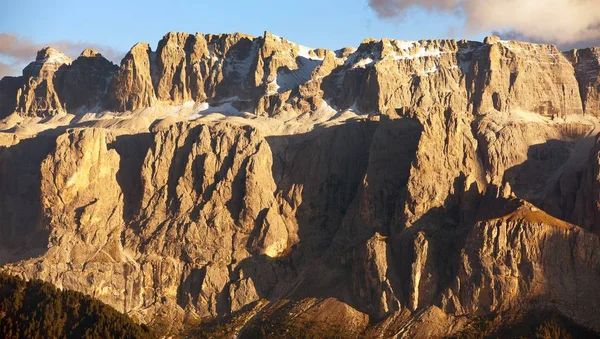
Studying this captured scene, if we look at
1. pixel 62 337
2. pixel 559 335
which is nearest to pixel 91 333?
pixel 62 337

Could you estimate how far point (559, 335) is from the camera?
200m

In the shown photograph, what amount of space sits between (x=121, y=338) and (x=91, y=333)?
165 inches

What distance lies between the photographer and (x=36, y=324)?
198500 millimetres

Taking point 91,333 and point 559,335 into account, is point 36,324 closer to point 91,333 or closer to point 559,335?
point 91,333

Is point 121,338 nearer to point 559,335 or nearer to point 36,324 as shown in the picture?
point 36,324

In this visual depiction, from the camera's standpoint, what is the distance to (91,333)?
656 ft

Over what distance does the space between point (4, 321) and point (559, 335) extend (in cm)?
7501

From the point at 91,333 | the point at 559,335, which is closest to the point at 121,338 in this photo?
the point at 91,333

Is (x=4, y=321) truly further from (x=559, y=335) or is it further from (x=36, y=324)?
(x=559, y=335)

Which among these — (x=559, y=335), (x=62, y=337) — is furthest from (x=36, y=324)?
(x=559, y=335)

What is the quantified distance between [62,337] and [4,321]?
809 cm

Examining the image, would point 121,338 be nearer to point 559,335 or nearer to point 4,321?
point 4,321

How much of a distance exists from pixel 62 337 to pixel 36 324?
390 cm

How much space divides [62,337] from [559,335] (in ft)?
220
